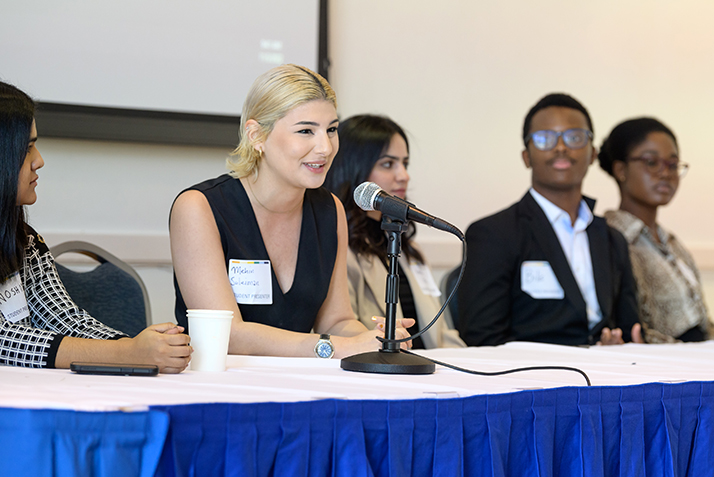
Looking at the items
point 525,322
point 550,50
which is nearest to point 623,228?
point 525,322

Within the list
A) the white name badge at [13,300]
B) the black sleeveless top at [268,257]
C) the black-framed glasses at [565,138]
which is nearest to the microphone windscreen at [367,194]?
the black sleeveless top at [268,257]

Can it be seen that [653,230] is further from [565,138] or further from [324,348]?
[324,348]

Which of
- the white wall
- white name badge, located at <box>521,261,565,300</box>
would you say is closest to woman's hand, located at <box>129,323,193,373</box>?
white name badge, located at <box>521,261,565,300</box>

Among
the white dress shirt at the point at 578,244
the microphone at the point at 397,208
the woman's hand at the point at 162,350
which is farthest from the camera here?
the white dress shirt at the point at 578,244

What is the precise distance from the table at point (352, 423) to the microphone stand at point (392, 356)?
37 mm

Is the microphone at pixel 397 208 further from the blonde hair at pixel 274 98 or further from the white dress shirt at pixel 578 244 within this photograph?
the white dress shirt at pixel 578 244

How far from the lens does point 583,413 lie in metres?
1.11

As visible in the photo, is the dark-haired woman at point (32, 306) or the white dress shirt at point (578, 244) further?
the white dress shirt at point (578, 244)

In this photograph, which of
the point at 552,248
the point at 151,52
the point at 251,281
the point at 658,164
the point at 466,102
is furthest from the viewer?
the point at 466,102

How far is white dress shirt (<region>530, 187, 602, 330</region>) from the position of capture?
2.65 metres

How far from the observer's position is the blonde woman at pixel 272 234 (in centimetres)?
165

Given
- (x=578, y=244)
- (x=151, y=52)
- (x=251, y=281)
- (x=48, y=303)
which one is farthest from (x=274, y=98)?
(x=151, y=52)

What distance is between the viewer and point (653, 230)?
11.1ft

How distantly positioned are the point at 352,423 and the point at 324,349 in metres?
0.61
